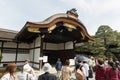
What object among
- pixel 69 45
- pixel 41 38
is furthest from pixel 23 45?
pixel 69 45

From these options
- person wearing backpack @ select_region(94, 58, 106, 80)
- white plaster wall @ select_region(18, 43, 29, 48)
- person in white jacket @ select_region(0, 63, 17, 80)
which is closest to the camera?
person in white jacket @ select_region(0, 63, 17, 80)

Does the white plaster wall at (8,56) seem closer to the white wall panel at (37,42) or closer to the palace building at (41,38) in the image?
the palace building at (41,38)

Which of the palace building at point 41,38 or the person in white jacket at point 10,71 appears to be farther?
the palace building at point 41,38

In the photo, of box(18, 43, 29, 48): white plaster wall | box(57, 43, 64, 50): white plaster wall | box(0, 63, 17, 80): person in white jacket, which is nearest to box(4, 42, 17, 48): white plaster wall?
box(18, 43, 29, 48): white plaster wall

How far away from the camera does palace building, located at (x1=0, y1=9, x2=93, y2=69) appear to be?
13.2m

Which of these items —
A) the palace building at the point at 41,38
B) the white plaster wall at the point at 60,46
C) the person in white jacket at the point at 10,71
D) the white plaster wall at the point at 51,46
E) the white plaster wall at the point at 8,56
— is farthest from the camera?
the white plaster wall at the point at 60,46

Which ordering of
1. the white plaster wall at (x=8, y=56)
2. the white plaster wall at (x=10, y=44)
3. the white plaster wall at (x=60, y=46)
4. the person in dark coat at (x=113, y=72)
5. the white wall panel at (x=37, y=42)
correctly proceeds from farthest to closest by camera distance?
the white plaster wall at (x=60, y=46) < the white plaster wall at (x=10, y=44) < the white plaster wall at (x=8, y=56) < the white wall panel at (x=37, y=42) < the person in dark coat at (x=113, y=72)

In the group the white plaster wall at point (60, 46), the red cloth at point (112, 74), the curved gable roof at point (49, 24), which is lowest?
the red cloth at point (112, 74)

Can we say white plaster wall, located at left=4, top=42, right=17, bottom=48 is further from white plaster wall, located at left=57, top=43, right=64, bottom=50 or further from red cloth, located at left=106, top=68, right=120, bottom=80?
red cloth, located at left=106, top=68, right=120, bottom=80

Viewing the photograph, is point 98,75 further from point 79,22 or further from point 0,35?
point 0,35

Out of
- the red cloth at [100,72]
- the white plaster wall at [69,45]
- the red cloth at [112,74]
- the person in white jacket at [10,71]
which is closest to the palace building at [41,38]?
the white plaster wall at [69,45]

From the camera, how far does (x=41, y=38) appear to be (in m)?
13.6

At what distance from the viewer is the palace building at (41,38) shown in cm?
1322

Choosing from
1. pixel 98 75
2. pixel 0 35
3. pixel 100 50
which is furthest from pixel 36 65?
pixel 100 50
